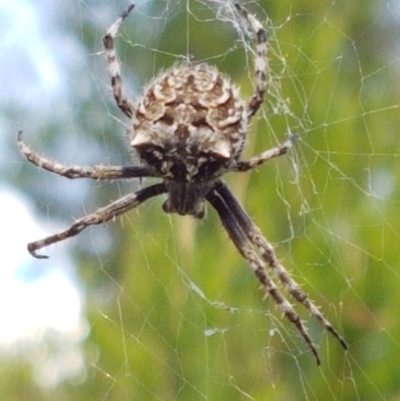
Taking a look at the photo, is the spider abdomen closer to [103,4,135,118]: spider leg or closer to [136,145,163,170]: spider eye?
[136,145,163,170]: spider eye

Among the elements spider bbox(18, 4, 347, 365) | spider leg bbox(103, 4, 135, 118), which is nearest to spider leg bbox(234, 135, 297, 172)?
spider bbox(18, 4, 347, 365)

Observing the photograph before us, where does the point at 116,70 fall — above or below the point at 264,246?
above

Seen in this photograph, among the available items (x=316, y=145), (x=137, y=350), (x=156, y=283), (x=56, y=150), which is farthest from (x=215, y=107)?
(x=56, y=150)

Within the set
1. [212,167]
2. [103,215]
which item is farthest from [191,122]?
[103,215]

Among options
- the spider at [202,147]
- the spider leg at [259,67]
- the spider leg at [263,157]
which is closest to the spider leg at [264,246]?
the spider at [202,147]

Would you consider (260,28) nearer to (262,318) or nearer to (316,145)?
(316,145)

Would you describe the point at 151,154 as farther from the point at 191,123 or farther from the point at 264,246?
the point at 264,246

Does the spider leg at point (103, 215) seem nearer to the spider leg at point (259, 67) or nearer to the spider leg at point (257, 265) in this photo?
the spider leg at point (257, 265)
